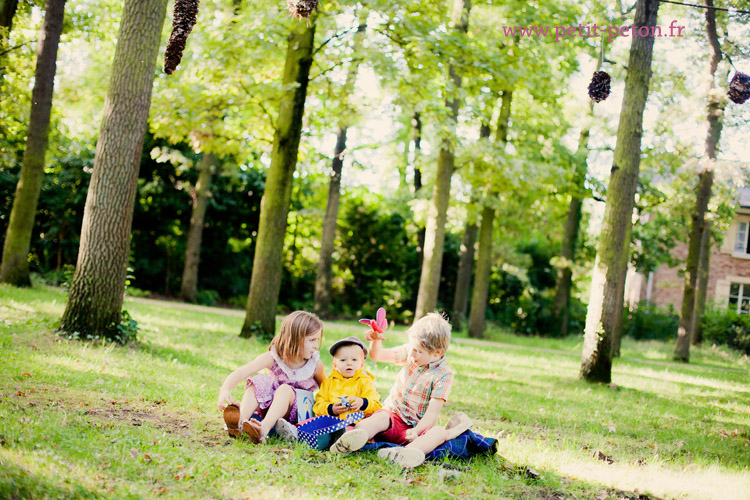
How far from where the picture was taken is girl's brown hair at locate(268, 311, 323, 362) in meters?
4.61

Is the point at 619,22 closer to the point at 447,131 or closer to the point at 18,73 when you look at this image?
the point at 447,131

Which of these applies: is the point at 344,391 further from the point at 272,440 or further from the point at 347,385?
the point at 272,440

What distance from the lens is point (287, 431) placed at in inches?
177

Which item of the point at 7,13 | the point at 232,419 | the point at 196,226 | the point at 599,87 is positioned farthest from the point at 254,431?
the point at 196,226

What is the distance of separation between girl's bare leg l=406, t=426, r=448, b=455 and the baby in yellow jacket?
18.1 inches

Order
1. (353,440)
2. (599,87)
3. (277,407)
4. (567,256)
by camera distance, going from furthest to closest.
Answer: (567,256), (599,87), (277,407), (353,440)

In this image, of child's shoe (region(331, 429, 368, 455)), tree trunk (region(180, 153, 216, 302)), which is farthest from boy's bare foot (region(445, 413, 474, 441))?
tree trunk (region(180, 153, 216, 302))

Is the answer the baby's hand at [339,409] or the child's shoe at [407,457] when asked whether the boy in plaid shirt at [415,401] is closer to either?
the child's shoe at [407,457]

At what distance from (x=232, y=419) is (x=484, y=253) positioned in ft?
44.3

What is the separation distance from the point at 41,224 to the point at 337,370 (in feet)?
50.0

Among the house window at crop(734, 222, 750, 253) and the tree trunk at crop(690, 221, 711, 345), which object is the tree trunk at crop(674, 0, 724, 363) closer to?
→ the tree trunk at crop(690, 221, 711, 345)

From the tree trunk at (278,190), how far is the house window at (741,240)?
23.0 meters

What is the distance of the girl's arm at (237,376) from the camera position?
4.46 metres

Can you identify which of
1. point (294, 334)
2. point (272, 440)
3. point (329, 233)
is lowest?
point (272, 440)
